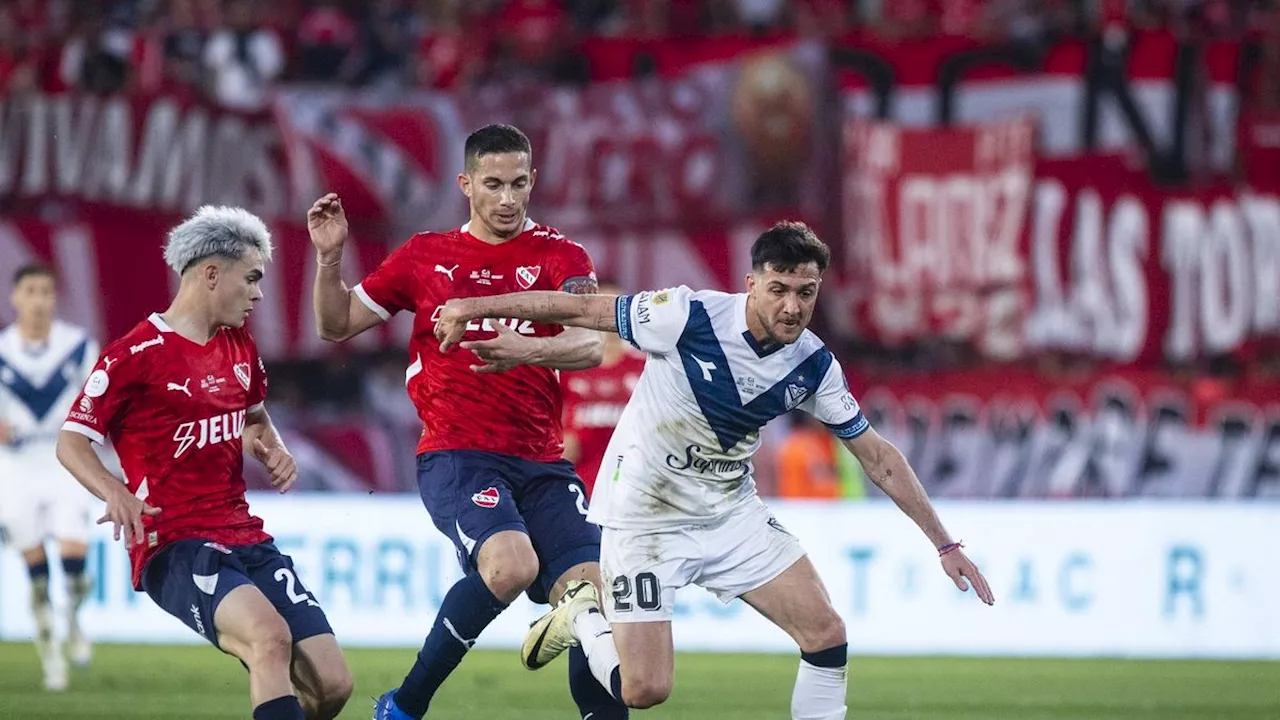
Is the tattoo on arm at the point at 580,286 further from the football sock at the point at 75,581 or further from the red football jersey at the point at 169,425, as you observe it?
the football sock at the point at 75,581

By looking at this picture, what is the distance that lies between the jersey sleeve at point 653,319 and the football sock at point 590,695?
1.17 m

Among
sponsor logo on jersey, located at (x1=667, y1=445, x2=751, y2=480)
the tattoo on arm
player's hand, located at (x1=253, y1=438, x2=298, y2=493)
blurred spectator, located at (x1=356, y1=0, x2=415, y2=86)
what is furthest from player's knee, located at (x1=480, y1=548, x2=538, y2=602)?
blurred spectator, located at (x1=356, y1=0, x2=415, y2=86)

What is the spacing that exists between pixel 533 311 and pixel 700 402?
0.70 meters

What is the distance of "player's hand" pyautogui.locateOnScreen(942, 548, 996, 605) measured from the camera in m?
6.15

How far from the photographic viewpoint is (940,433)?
15.8 meters

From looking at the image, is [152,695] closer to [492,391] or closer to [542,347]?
[492,391]

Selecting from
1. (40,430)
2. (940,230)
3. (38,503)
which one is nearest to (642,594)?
(38,503)

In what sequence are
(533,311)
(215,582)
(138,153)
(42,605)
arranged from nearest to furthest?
1. (215,582)
2. (533,311)
3. (42,605)
4. (138,153)

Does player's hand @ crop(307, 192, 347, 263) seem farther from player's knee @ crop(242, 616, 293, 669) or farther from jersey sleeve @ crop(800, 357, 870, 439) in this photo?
jersey sleeve @ crop(800, 357, 870, 439)

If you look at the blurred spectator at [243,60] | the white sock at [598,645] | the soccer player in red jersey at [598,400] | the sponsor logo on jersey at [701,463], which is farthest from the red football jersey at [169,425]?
the blurred spectator at [243,60]

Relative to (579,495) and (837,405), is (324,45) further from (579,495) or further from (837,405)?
(837,405)

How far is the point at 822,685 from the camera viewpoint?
640 centimetres

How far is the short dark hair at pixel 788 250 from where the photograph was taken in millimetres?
A: 6113

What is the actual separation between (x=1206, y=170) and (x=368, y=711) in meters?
9.99
